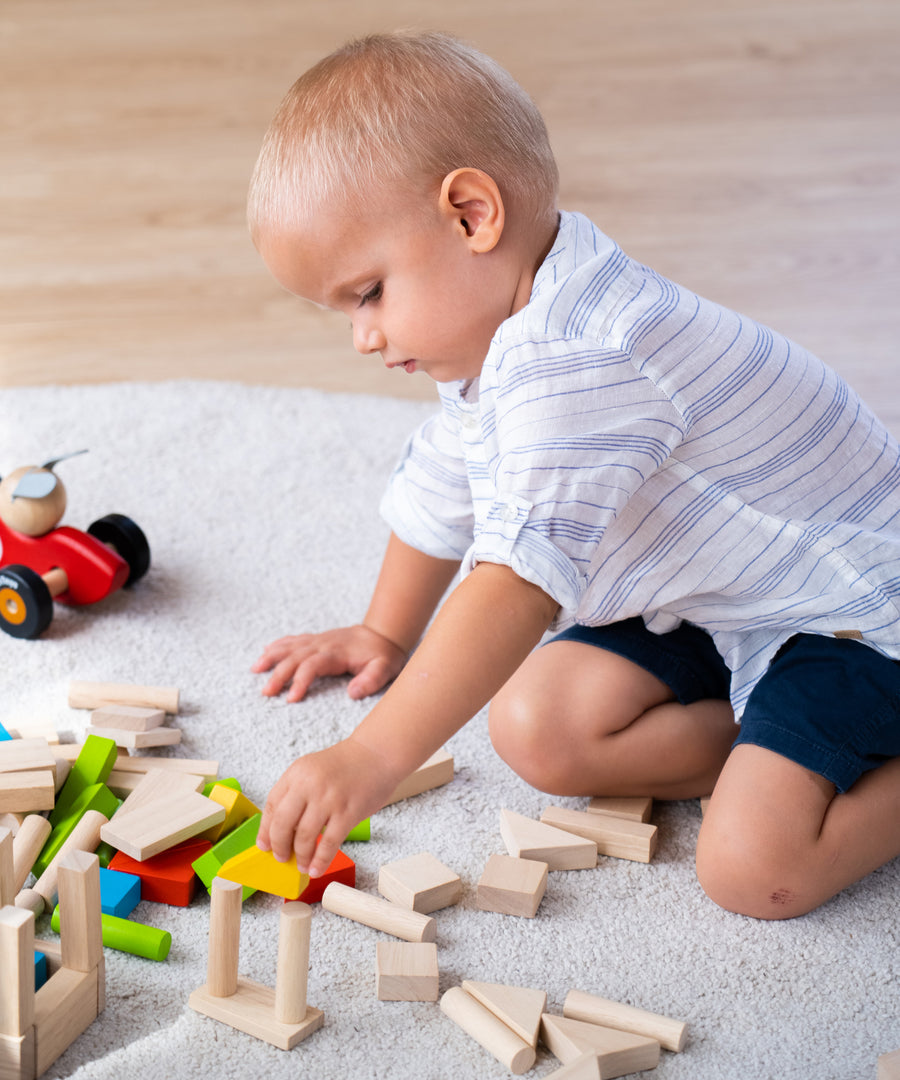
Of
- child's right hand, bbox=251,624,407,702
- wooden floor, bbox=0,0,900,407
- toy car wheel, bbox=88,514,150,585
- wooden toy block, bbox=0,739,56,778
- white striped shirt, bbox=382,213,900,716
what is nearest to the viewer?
white striped shirt, bbox=382,213,900,716

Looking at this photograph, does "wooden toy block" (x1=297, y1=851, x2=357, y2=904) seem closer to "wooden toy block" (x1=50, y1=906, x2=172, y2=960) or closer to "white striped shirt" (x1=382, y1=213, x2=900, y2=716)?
"wooden toy block" (x1=50, y1=906, x2=172, y2=960)

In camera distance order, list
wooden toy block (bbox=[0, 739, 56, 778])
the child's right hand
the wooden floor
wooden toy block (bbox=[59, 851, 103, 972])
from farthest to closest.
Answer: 1. the wooden floor
2. the child's right hand
3. wooden toy block (bbox=[0, 739, 56, 778])
4. wooden toy block (bbox=[59, 851, 103, 972])

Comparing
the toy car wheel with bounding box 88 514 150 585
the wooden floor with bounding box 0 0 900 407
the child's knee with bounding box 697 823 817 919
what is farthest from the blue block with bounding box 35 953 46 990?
the wooden floor with bounding box 0 0 900 407

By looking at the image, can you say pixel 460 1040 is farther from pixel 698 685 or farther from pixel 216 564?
pixel 216 564

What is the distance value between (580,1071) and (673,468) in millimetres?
396

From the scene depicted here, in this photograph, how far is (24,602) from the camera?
3.55ft

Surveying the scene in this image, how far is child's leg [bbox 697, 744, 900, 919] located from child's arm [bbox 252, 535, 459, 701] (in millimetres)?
356

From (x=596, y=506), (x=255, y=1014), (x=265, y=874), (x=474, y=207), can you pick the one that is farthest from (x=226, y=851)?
(x=474, y=207)

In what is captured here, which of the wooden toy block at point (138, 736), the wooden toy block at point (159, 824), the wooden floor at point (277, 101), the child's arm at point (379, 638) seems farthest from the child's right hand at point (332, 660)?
the wooden floor at point (277, 101)

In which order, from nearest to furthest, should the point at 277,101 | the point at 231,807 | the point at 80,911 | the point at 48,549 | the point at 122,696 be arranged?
the point at 80,911 < the point at 231,807 < the point at 122,696 < the point at 48,549 < the point at 277,101

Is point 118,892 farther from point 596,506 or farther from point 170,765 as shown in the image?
point 596,506

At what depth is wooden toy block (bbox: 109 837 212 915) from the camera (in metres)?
0.79

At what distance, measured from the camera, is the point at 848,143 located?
2377 millimetres

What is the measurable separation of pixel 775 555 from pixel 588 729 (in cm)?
20
